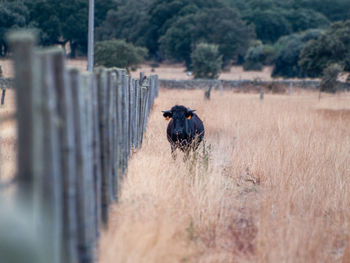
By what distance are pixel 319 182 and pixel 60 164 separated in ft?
17.4

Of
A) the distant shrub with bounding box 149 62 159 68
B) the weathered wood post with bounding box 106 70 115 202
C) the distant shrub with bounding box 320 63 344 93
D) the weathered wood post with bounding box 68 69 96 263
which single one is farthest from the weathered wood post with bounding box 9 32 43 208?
the distant shrub with bounding box 149 62 159 68

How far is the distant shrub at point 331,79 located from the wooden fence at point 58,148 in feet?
76.8

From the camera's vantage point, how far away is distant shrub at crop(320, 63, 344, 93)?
83.1 ft

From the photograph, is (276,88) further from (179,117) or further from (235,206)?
(235,206)

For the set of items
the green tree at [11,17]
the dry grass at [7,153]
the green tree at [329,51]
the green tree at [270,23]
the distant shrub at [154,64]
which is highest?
the green tree at [270,23]

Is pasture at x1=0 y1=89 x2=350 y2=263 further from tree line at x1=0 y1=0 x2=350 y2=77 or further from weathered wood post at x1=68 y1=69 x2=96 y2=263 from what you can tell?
tree line at x1=0 y1=0 x2=350 y2=77

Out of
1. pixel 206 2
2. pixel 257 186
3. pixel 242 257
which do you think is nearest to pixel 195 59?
pixel 206 2

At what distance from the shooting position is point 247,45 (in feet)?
184

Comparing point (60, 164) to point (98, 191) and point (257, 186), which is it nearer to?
point (98, 191)

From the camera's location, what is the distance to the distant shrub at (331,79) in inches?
998

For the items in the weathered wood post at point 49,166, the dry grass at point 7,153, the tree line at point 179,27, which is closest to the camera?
the weathered wood post at point 49,166

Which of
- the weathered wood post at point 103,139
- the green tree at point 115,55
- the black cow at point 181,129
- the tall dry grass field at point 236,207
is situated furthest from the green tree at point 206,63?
the weathered wood post at point 103,139

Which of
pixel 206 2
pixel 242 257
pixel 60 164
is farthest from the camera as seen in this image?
pixel 206 2

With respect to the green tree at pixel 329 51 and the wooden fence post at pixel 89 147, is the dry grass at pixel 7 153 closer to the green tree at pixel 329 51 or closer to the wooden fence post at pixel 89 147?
the wooden fence post at pixel 89 147
